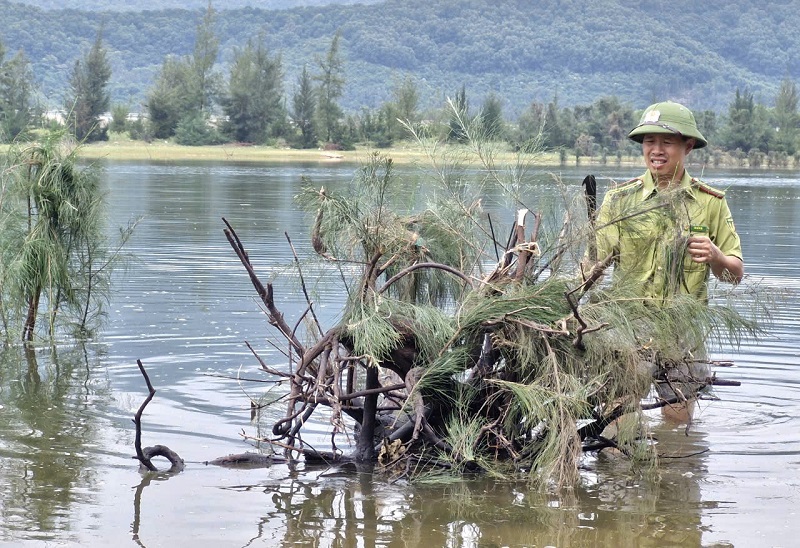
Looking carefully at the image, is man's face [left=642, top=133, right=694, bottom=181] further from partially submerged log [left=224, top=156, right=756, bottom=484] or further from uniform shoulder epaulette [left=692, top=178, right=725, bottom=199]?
partially submerged log [left=224, top=156, right=756, bottom=484]

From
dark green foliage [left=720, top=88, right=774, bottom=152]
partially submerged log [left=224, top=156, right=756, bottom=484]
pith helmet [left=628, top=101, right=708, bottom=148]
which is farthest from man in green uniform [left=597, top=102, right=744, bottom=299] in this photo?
dark green foliage [left=720, top=88, right=774, bottom=152]

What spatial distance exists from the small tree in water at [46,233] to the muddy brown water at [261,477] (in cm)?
40

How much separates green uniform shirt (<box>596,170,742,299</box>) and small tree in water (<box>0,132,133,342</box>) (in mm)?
4552

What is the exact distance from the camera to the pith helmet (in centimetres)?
626

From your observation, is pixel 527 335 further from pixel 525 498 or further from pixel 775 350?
pixel 775 350

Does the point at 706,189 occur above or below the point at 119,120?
below

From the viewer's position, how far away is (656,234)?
6.07 meters

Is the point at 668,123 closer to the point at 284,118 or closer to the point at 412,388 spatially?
the point at 412,388

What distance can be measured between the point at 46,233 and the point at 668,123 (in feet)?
16.0

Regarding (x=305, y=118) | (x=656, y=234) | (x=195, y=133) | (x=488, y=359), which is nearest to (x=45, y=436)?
(x=488, y=359)

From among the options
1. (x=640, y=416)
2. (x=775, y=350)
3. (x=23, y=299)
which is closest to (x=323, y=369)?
(x=640, y=416)

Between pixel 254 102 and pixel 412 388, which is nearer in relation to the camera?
pixel 412 388

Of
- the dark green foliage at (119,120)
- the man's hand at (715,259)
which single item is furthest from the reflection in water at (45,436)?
the dark green foliage at (119,120)

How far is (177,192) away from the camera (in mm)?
29516
